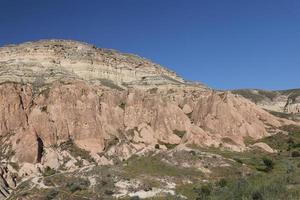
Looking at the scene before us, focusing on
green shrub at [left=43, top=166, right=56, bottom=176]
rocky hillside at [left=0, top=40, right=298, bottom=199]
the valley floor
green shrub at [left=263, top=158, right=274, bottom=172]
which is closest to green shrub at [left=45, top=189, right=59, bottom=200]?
the valley floor

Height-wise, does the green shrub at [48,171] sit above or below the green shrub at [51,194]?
above

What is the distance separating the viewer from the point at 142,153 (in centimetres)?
11488

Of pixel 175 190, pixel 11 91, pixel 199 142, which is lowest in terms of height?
pixel 175 190

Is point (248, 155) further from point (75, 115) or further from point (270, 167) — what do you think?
point (75, 115)

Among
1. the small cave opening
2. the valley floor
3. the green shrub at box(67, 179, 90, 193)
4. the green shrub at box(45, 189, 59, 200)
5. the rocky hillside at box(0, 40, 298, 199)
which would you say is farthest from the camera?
the rocky hillside at box(0, 40, 298, 199)

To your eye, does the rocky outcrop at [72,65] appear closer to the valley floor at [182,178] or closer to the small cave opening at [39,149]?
the small cave opening at [39,149]

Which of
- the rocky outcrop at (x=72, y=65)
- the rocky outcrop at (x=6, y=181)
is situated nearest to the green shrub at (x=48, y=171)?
the rocky outcrop at (x=6, y=181)

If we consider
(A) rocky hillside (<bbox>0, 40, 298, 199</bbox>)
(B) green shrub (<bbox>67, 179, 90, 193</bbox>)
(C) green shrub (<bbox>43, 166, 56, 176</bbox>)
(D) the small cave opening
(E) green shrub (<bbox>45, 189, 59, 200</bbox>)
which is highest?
(A) rocky hillside (<bbox>0, 40, 298, 199</bbox>)

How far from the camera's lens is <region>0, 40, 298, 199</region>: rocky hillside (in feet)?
374

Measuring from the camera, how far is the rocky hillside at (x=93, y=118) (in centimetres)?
11400

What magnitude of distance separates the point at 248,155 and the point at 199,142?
12220 mm

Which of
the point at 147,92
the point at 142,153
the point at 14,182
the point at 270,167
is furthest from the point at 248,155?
the point at 14,182

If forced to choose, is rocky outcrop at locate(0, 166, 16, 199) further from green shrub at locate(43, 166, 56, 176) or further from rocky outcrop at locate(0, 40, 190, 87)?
rocky outcrop at locate(0, 40, 190, 87)

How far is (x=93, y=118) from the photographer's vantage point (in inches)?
4948
